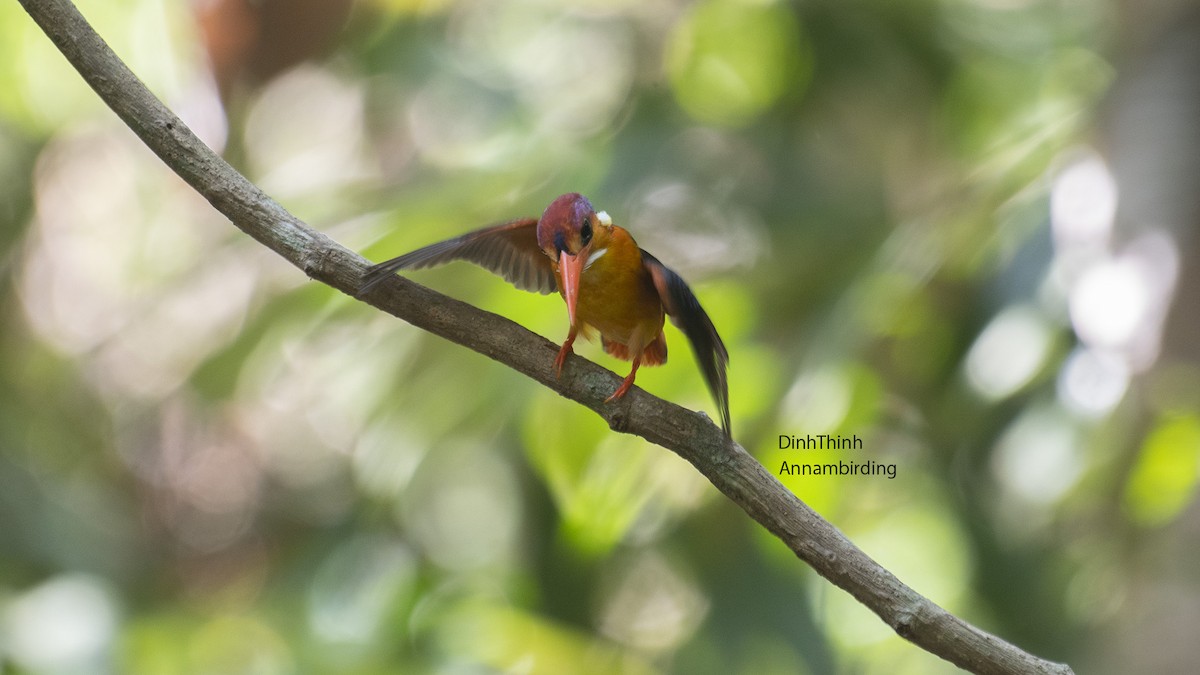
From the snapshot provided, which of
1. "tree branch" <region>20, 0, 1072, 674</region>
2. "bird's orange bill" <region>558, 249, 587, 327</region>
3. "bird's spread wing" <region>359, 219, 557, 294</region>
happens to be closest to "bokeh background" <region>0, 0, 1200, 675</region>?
"bird's spread wing" <region>359, 219, 557, 294</region>

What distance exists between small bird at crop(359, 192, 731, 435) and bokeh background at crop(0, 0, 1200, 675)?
4.90 ft

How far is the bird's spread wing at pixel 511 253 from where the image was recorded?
1.72m

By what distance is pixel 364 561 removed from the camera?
13.7ft

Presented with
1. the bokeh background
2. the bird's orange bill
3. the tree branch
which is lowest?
the tree branch

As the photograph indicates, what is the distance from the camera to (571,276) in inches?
69.1

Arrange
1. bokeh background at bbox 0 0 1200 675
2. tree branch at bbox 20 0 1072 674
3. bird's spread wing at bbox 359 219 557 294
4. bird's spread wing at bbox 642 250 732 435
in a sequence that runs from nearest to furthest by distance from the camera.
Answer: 1. tree branch at bbox 20 0 1072 674
2. bird's spread wing at bbox 642 250 732 435
3. bird's spread wing at bbox 359 219 557 294
4. bokeh background at bbox 0 0 1200 675

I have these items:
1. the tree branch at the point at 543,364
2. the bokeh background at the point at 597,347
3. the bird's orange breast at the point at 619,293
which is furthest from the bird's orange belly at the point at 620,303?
the bokeh background at the point at 597,347

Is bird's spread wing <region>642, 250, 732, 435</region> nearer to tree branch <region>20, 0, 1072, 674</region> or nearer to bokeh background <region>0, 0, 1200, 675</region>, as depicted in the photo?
tree branch <region>20, 0, 1072, 674</region>

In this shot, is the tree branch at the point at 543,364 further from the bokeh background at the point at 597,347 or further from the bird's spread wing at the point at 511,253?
the bokeh background at the point at 597,347

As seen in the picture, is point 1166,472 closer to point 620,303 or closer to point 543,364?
point 620,303

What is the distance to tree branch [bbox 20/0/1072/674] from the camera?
1.43m

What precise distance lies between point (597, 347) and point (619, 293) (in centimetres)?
186

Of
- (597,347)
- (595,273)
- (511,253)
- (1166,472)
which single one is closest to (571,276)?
(595,273)

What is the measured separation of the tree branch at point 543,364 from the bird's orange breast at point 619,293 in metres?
0.31
